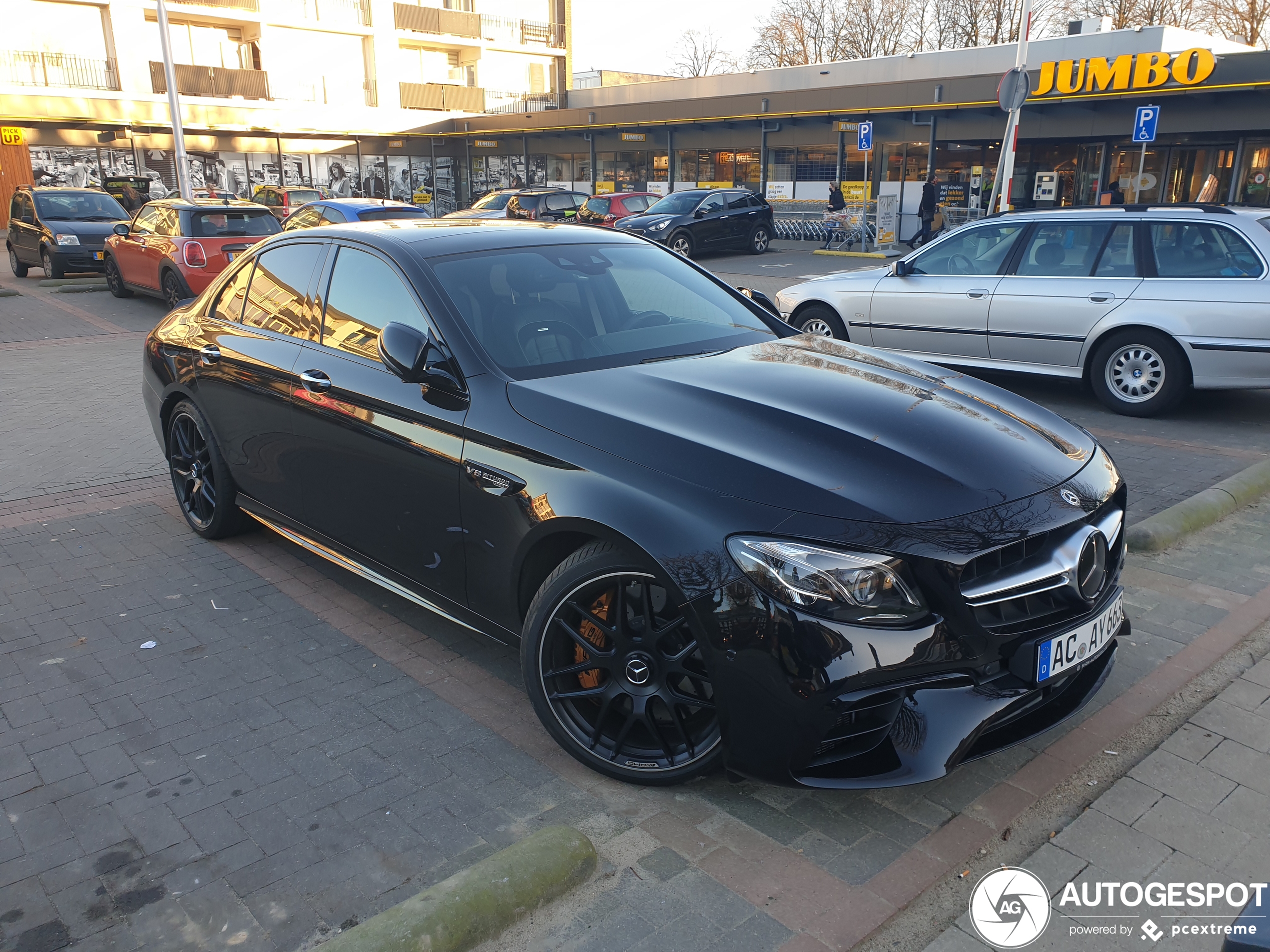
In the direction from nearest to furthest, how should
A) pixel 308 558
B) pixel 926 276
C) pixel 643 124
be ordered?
1. pixel 308 558
2. pixel 926 276
3. pixel 643 124

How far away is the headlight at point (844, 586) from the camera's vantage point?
2555mm

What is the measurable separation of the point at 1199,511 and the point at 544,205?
21739mm

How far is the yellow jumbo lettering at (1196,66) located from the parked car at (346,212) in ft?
58.7

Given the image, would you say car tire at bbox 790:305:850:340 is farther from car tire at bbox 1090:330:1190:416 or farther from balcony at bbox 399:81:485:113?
balcony at bbox 399:81:485:113

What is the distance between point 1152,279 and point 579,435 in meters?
6.46

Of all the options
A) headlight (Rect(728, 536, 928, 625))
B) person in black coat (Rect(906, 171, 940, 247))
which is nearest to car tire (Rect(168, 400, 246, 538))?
headlight (Rect(728, 536, 928, 625))

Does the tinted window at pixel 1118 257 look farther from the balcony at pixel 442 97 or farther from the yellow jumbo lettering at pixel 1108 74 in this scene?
the balcony at pixel 442 97

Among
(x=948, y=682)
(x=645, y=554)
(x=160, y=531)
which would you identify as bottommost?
(x=160, y=531)

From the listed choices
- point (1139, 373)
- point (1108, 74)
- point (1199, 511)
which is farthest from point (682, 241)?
point (1199, 511)

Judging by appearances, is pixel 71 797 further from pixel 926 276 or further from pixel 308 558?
pixel 926 276

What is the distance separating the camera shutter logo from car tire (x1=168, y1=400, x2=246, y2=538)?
405cm

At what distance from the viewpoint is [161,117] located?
36812 millimetres

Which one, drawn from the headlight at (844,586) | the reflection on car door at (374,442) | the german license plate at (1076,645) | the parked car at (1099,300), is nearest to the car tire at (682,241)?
the parked car at (1099,300)

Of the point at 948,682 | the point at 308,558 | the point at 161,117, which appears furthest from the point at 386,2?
the point at 948,682
